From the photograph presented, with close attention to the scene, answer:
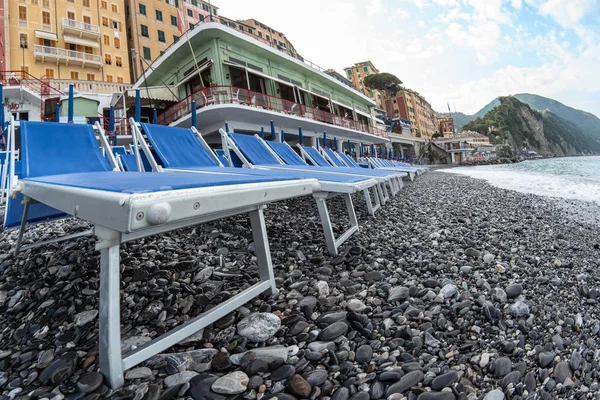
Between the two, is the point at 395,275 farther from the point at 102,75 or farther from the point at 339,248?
the point at 102,75

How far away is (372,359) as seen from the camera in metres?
1.03

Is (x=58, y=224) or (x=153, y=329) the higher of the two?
(x=58, y=224)

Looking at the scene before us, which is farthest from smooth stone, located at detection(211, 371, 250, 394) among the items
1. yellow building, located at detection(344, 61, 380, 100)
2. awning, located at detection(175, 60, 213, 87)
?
yellow building, located at detection(344, 61, 380, 100)

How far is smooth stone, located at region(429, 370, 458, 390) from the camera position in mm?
896

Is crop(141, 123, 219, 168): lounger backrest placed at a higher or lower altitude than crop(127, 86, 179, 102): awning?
lower

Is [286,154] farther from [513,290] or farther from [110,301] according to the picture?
[110,301]

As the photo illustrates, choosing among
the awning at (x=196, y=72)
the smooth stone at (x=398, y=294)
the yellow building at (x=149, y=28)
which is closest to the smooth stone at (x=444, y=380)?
the smooth stone at (x=398, y=294)

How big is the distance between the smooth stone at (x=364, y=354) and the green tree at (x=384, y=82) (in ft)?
195

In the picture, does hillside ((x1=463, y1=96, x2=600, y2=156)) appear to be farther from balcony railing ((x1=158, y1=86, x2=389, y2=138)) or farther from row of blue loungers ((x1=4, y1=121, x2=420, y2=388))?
row of blue loungers ((x1=4, y1=121, x2=420, y2=388))

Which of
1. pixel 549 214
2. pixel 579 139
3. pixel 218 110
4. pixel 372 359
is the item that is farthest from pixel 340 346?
pixel 579 139

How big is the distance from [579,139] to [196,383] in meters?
148

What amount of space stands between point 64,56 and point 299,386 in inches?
1226

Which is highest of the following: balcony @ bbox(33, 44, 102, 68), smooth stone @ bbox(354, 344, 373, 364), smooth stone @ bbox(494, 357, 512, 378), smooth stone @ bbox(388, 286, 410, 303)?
balcony @ bbox(33, 44, 102, 68)

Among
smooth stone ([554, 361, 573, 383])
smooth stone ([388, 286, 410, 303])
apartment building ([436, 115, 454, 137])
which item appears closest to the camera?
smooth stone ([554, 361, 573, 383])
